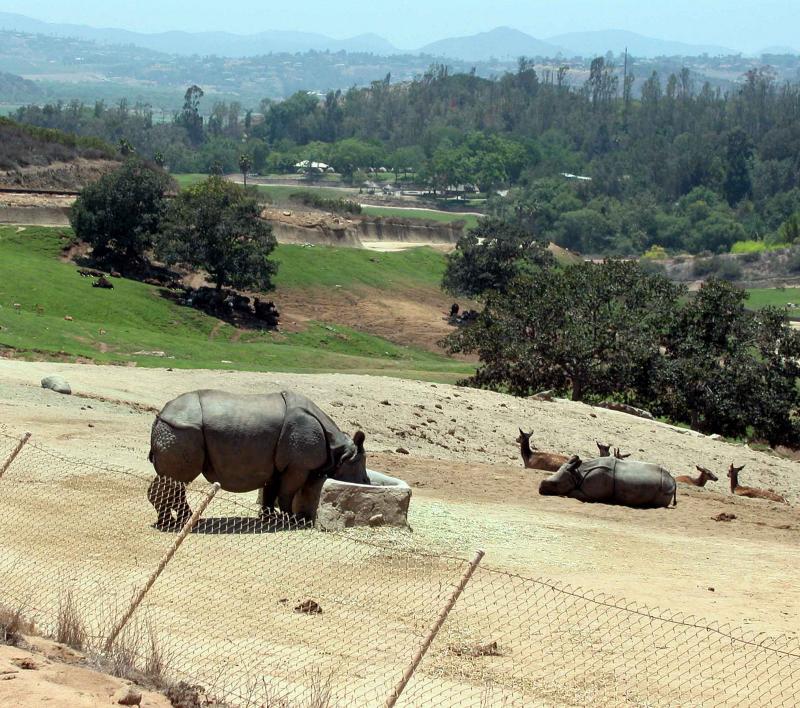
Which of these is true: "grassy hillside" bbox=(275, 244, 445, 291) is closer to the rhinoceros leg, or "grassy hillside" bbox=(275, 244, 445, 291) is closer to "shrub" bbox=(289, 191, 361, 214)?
"shrub" bbox=(289, 191, 361, 214)

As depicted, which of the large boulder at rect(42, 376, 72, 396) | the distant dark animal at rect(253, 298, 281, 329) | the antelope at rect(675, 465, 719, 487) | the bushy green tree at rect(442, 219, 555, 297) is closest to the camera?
the antelope at rect(675, 465, 719, 487)

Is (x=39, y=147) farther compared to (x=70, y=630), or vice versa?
(x=39, y=147)

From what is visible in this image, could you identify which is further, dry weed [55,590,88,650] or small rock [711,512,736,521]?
small rock [711,512,736,521]

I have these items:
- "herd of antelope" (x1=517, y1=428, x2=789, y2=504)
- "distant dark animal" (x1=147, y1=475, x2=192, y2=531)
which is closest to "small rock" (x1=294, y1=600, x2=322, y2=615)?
"distant dark animal" (x1=147, y1=475, x2=192, y2=531)

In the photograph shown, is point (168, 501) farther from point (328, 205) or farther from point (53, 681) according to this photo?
point (328, 205)

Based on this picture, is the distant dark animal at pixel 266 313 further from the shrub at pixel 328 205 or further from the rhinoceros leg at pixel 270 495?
the rhinoceros leg at pixel 270 495

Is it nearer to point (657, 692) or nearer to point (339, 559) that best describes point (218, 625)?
point (339, 559)

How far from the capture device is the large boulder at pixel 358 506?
60.1ft

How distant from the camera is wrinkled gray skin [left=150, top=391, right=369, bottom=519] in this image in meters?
18.1

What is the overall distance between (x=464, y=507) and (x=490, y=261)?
60445 millimetres

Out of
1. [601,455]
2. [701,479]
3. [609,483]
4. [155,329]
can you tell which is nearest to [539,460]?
[601,455]

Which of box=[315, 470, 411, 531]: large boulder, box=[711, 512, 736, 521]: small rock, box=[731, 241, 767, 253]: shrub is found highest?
box=[315, 470, 411, 531]: large boulder

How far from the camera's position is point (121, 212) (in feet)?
232

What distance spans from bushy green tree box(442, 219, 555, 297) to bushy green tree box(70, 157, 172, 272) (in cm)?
1962
